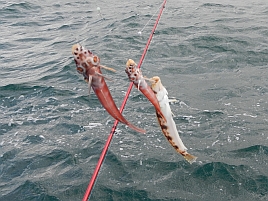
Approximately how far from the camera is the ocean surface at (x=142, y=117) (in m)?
6.26

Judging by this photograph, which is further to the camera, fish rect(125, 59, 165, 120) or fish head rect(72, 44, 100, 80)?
fish rect(125, 59, 165, 120)

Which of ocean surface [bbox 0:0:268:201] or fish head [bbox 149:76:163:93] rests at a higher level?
fish head [bbox 149:76:163:93]

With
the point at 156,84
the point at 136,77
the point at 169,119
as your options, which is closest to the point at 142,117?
the point at 169,119

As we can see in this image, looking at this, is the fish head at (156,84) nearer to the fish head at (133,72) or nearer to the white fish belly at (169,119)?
the white fish belly at (169,119)

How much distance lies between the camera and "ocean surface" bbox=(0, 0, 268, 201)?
20.5ft

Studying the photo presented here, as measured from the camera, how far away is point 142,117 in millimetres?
8359

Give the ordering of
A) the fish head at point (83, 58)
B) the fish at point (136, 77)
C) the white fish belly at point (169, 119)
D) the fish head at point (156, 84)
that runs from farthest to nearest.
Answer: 1. the white fish belly at point (169, 119)
2. the fish head at point (156, 84)
3. the fish at point (136, 77)
4. the fish head at point (83, 58)

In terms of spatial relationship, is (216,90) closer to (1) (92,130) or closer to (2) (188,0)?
(1) (92,130)

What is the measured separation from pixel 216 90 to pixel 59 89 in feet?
14.0

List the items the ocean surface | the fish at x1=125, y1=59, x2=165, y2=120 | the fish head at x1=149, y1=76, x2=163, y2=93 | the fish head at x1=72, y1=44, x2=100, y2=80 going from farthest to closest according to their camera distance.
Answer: the ocean surface → the fish head at x1=149, y1=76, x2=163, y2=93 → the fish at x1=125, y1=59, x2=165, y2=120 → the fish head at x1=72, y1=44, x2=100, y2=80

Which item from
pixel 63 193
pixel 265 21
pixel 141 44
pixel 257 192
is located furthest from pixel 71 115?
pixel 265 21

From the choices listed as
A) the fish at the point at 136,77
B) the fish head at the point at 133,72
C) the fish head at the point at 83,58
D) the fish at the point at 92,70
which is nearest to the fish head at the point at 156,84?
the fish at the point at 136,77

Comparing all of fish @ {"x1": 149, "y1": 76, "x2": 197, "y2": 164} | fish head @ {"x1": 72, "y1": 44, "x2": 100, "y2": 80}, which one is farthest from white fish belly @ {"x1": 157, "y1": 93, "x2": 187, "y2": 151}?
fish head @ {"x1": 72, "y1": 44, "x2": 100, "y2": 80}

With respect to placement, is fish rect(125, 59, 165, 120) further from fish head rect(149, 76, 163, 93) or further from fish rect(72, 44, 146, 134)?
fish rect(72, 44, 146, 134)
